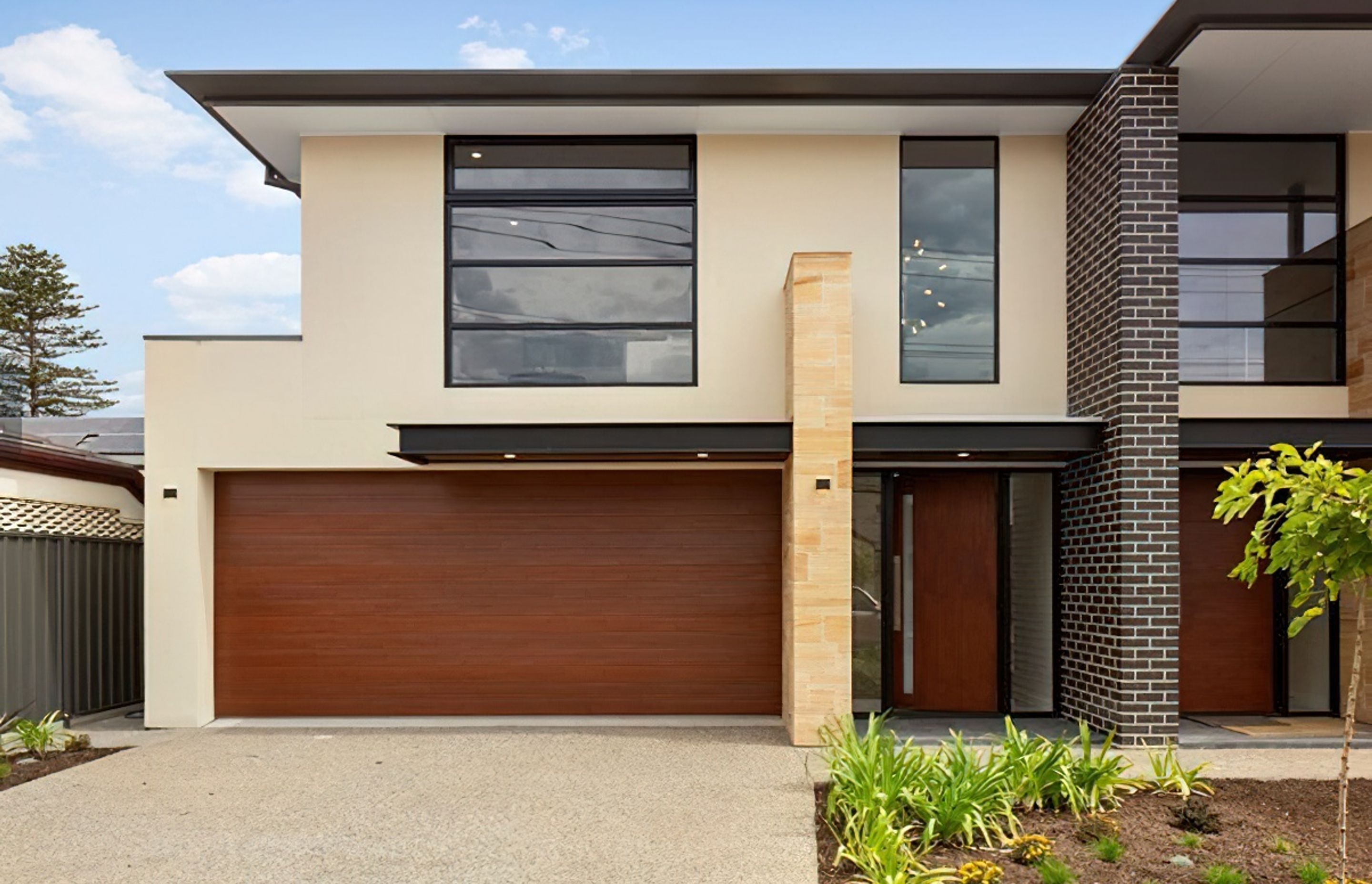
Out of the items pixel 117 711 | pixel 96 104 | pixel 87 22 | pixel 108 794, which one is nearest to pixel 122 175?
pixel 96 104

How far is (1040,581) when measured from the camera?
9.47m

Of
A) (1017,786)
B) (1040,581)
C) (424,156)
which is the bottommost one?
(1017,786)

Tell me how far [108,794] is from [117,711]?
11.9 ft

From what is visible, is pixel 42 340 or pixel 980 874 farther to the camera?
pixel 42 340

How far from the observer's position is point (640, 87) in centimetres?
879

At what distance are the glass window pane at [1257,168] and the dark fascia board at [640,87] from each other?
5.11ft

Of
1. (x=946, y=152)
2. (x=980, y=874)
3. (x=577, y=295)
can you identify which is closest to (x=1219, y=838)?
(x=980, y=874)

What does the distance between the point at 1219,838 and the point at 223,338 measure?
8773 mm

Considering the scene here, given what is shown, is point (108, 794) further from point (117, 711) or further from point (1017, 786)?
point (1017, 786)

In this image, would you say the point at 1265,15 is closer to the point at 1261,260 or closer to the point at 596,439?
the point at 1261,260

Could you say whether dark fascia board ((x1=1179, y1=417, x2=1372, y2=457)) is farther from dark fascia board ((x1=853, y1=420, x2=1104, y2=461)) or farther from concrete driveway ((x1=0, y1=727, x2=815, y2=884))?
concrete driveway ((x1=0, y1=727, x2=815, y2=884))

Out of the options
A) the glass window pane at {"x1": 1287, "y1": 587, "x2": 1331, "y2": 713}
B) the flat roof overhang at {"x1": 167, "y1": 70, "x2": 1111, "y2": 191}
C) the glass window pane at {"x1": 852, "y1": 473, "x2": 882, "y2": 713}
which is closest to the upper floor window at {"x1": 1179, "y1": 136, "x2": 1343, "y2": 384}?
the flat roof overhang at {"x1": 167, "y1": 70, "x2": 1111, "y2": 191}

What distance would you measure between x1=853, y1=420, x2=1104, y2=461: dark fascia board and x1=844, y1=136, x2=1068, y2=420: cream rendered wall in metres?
0.97

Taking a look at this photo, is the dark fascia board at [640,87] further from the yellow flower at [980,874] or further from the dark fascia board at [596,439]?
the yellow flower at [980,874]
